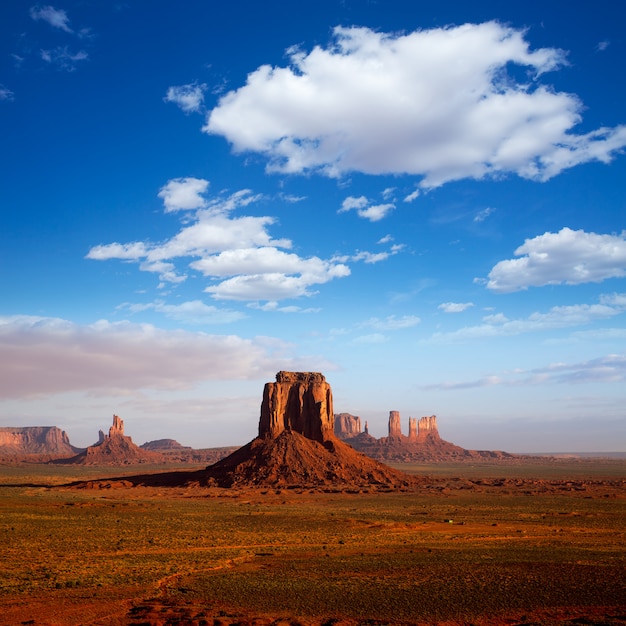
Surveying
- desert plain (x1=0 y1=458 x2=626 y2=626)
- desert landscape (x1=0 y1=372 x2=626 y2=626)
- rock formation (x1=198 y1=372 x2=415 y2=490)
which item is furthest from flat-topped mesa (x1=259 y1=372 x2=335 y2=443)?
desert plain (x1=0 y1=458 x2=626 y2=626)

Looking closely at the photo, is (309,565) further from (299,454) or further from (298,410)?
(298,410)

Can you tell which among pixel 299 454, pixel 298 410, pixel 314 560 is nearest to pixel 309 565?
pixel 314 560

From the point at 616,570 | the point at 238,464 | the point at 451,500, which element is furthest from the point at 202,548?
the point at 238,464

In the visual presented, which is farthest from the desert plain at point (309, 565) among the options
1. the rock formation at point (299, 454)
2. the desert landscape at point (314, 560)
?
the rock formation at point (299, 454)

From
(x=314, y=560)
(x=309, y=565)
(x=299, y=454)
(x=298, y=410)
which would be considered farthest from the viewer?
(x=298, y=410)

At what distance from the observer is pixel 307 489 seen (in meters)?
87.9

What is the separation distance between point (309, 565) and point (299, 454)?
235 feet

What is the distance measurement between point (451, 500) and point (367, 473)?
28.3m

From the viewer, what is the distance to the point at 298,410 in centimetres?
11369

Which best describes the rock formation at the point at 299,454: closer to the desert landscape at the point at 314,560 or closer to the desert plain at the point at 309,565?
the desert landscape at the point at 314,560

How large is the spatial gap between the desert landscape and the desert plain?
0.30 feet

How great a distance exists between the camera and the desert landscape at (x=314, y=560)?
2294 cm

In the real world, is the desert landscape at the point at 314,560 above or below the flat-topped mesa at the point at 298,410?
below

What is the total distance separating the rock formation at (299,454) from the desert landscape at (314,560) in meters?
17.1
